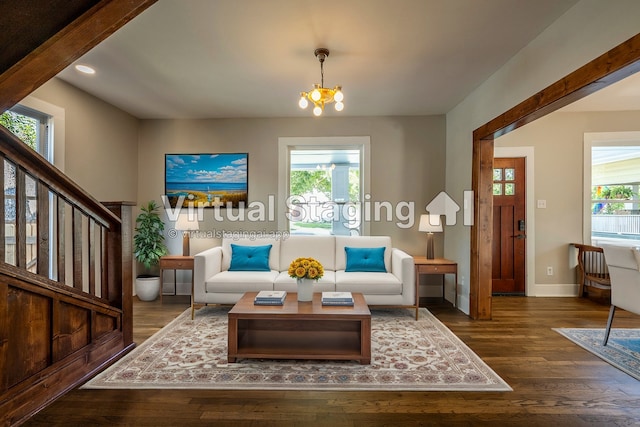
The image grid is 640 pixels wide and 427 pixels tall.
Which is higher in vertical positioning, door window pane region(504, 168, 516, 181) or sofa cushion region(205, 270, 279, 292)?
door window pane region(504, 168, 516, 181)

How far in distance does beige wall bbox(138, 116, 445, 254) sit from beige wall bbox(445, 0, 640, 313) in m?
0.31

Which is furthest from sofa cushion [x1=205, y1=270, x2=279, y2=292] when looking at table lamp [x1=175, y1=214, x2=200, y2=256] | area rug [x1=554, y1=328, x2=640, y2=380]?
area rug [x1=554, y1=328, x2=640, y2=380]

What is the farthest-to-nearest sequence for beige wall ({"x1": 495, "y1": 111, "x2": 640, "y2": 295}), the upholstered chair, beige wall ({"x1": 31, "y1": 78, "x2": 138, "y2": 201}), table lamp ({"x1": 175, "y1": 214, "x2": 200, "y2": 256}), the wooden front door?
the wooden front door < beige wall ({"x1": 495, "y1": 111, "x2": 640, "y2": 295}) < table lamp ({"x1": 175, "y1": 214, "x2": 200, "y2": 256}) < beige wall ({"x1": 31, "y1": 78, "x2": 138, "y2": 201}) < the upholstered chair

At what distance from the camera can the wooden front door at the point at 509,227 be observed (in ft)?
15.2

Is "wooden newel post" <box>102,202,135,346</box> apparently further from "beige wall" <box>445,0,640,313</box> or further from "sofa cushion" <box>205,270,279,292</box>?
"beige wall" <box>445,0,640,313</box>

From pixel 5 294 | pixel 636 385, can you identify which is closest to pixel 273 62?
pixel 5 294

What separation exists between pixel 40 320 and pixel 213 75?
2.51m

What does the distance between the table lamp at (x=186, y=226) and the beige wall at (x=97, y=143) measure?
872mm

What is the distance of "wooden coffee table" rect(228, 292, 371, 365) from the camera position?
244cm

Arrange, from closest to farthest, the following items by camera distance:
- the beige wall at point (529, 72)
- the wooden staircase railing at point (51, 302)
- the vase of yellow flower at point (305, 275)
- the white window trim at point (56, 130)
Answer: the wooden staircase railing at point (51, 302)
the beige wall at point (529, 72)
the vase of yellow flower at point (305, 275)
the white window trim at point (56, 130)

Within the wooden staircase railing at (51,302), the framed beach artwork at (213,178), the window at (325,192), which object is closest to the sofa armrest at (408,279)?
the window at (325,192)

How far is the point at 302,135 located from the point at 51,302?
346 centimetres

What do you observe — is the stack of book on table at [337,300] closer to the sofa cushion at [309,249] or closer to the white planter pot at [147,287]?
the sofa cushion at [309,249]

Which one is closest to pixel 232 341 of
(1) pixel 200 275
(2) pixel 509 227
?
(1) pixel 200 275
